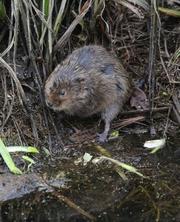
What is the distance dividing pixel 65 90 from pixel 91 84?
259mm

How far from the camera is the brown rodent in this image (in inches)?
218

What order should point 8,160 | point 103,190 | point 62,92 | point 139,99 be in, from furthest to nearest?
1. point 139,99
2. point 62,92
3. point 8,160
4. point 103,190

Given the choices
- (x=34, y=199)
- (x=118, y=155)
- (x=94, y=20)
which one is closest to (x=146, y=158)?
(x=118, y=155)

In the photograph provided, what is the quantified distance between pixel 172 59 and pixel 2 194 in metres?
2.28

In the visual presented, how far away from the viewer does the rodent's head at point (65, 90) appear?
5461 millimetres

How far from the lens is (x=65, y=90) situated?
5.52 meters

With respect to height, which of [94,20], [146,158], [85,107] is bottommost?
[146,158]

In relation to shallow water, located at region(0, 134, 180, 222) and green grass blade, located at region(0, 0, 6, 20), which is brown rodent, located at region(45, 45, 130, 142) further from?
green grass blade, located at region(0, 0, 6, 20)

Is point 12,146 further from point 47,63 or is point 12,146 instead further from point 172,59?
point 172,59

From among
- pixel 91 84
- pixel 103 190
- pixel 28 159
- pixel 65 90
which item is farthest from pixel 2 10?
pixel 103 190

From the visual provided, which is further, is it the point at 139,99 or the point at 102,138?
the point at 139,99

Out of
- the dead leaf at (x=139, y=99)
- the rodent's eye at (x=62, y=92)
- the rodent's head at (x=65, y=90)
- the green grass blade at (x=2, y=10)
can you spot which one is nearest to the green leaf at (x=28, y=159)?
the rodent's head at (x=65, y=90)

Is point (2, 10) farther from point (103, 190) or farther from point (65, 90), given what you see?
point (103, 190)

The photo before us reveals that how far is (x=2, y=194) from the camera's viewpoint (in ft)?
16.1
